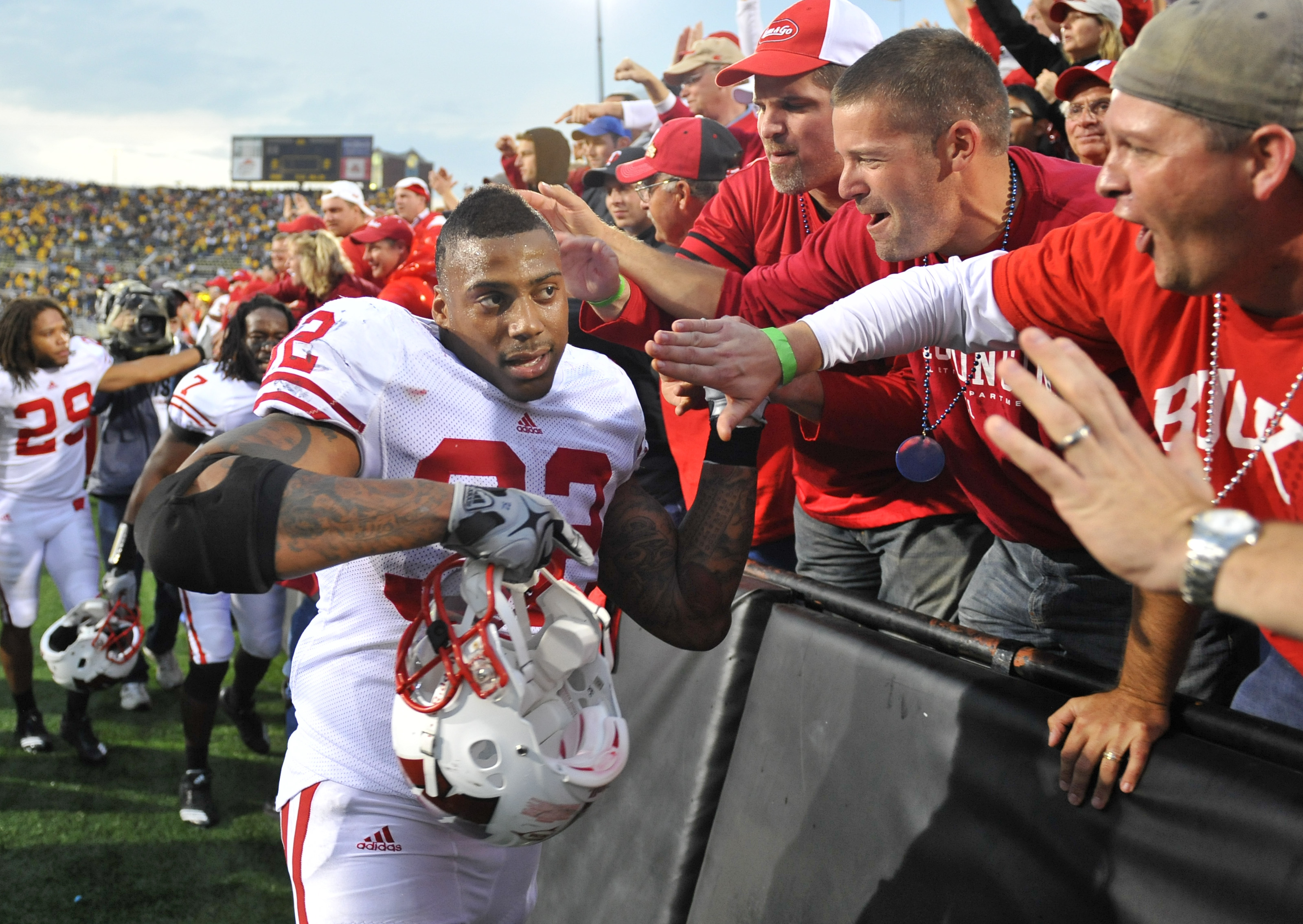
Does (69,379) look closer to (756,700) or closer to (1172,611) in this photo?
(756,700)

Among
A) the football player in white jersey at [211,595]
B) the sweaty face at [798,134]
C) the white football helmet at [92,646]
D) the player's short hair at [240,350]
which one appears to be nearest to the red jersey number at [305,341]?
the sweaty face at [798,134]

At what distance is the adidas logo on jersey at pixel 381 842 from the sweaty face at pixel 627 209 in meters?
3.62

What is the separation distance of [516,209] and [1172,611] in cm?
145

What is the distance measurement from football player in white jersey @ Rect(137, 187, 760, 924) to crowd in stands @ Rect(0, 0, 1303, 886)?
0.25 m

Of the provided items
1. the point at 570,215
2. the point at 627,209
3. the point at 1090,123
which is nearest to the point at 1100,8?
the point at 1090,123

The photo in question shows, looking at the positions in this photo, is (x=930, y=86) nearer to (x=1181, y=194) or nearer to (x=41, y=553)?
(x=1181, y=194)

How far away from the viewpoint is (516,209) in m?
2.12

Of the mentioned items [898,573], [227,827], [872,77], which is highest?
[872,77]

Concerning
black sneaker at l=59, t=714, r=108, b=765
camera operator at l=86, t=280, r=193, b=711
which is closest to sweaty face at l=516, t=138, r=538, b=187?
camera operator at l=86, t=280, r=193, b=711

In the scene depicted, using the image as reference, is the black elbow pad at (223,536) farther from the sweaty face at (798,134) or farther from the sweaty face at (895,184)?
the sweaty face at (798,134)

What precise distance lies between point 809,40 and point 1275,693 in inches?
87.3

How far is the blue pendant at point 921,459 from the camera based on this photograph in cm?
256

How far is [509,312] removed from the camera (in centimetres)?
203

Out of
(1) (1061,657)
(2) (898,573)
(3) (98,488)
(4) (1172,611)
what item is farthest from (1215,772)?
(3) (98,488)
